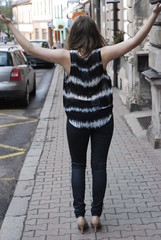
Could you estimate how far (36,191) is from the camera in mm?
5699

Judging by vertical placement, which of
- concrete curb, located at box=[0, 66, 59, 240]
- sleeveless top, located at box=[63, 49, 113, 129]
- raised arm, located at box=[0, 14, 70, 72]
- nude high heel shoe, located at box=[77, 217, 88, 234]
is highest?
raised arm, located at box=[0, 14, 70, 72]

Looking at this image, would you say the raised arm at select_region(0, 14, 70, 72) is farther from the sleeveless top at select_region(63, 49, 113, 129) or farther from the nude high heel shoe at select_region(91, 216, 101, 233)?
the nude high heel shoe at select_region(91, 216, 101, 233)

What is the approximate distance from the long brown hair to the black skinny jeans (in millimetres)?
627

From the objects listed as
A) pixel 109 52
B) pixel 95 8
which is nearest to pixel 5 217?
pixel 109 52

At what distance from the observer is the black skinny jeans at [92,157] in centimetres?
429

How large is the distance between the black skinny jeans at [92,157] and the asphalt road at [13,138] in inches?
39.8

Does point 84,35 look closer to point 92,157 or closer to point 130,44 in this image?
point 130,44

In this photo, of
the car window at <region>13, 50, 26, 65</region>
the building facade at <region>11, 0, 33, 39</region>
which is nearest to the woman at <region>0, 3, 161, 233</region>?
the car window at <region>13, 50, 26, 65</region>

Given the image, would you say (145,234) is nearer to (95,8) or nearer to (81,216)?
(81,216)

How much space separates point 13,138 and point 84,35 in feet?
17.8

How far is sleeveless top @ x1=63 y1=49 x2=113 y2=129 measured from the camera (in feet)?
13.6

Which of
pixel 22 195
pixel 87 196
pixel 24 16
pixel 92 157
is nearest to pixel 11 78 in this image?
pixel 22 195

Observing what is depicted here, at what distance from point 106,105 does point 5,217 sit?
5.12 ft

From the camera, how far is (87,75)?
163 inches
